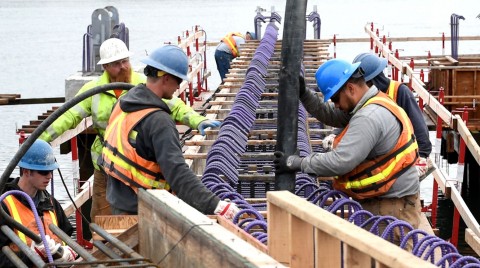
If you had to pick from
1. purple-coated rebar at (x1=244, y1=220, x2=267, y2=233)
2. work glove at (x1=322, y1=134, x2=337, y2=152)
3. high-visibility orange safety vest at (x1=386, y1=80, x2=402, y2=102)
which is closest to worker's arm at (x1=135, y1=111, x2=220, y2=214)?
purple-coated rebar at (x1=244, y1=220, x2=267, y2=233)

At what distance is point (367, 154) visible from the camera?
311 inches

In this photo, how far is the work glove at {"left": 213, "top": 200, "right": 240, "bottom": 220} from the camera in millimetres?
7219

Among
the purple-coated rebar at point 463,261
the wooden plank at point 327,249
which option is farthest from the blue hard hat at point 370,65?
the wooden plank at point 327,249

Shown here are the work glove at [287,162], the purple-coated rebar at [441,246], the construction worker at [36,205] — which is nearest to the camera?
the purple-coated rebar at [441,246]

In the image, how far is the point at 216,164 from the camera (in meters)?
10.0

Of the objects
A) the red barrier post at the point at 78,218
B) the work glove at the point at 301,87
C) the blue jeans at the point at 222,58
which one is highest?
the blue jeans at the point at 222,58

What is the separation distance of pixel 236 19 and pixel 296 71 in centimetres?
9080

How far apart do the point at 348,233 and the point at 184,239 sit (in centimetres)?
142

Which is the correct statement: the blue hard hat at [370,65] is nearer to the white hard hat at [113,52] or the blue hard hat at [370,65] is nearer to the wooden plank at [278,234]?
the white hard hat at [113,52]

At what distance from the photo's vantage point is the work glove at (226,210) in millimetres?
7219

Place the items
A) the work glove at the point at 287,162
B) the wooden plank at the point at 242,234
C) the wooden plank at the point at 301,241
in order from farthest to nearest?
the work glove at the point at 287,162
the wooden plank at the point at 242,234
the wooden plank at the point at 301,241

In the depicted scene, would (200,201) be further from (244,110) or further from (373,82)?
(244,110)

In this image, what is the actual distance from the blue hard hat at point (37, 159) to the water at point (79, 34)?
68.6 ft

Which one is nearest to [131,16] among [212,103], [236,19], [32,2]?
[236,19]
